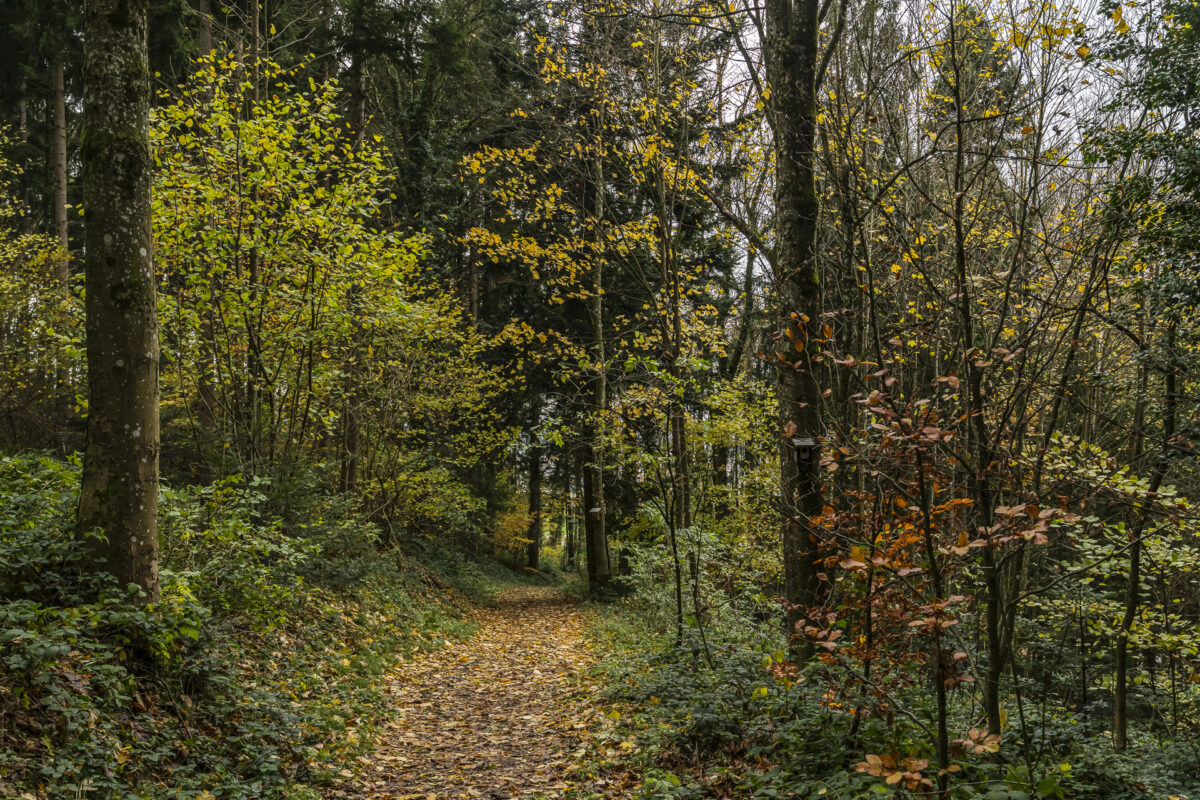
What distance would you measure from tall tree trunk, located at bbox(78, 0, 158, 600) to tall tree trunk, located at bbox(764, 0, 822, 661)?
190 inches

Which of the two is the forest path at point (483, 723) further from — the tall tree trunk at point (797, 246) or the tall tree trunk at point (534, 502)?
the tall tree trunk at point (534, 502)

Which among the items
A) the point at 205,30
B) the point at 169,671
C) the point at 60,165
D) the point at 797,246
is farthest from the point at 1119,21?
the point at 60,165

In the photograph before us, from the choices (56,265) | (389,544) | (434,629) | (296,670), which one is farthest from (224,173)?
(56,265)

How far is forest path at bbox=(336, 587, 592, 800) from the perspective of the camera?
5.21 m

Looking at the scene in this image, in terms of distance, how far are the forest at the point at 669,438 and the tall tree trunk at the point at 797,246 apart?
0.12 ft

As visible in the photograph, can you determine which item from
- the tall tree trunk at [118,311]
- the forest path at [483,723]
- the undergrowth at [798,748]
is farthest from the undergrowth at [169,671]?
the undergrowth at [798,748]

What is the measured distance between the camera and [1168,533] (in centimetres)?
858

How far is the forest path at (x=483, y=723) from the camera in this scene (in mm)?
5211

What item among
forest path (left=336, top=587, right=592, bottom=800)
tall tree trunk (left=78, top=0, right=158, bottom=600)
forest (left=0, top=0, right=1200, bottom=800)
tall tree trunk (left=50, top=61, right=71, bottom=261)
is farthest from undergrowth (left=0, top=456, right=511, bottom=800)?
tall tree trunk (left=50, top=61, right=71, bottom=261)

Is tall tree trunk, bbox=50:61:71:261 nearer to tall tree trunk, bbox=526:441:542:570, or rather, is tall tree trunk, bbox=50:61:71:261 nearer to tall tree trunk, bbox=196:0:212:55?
tall tree trunk, bbox=196:0:212:55

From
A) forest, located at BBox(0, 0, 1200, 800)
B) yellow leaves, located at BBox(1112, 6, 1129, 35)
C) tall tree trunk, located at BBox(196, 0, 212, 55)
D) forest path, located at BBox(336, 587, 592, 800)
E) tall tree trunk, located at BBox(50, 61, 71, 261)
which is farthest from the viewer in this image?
tall tree trunk, located at BBox(50, 61, 71, 261)

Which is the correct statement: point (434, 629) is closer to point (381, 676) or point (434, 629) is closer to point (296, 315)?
point (381, 676)

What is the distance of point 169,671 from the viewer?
4.83 meters

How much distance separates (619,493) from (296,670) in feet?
43.1
